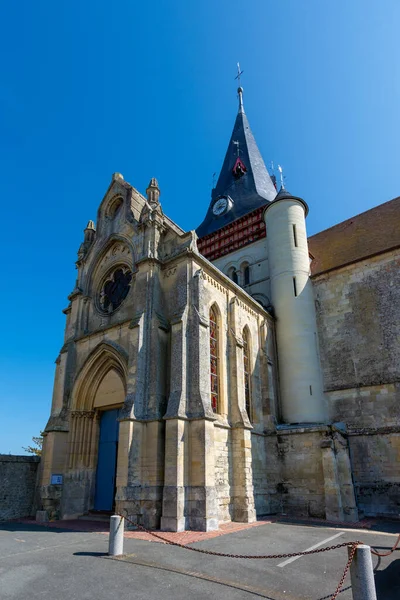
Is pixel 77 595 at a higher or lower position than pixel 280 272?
lower

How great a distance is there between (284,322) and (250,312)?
2.15 metres

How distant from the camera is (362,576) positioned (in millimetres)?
4156

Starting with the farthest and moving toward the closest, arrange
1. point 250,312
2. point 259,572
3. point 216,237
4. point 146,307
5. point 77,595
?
point 216,237
point 250,312
point 146,307
point 259,572
point 77,595

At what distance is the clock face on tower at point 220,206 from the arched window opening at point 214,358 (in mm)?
14030

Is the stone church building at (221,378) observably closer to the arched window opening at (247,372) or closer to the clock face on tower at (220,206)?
the arched window opening at (247,372)

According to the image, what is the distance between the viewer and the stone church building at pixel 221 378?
1107 centimetres

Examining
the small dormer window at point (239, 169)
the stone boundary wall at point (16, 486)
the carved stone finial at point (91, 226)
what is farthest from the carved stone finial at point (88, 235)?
the small dormer window at point (239, 169)

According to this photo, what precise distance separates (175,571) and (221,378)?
731cm

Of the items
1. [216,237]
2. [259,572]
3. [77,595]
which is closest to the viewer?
[77,595]

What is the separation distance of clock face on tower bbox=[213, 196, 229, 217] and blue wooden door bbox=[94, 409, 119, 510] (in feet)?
53.8

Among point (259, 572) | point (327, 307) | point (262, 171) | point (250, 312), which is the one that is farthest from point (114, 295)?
point (262, 171)

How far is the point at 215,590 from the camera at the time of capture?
5.19 m

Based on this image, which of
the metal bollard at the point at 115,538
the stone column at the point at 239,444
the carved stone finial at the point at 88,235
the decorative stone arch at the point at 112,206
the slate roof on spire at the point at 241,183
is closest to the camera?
the metal bollard at the point at 115,538

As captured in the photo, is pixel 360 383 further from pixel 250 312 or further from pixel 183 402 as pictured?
pixel 183 402
